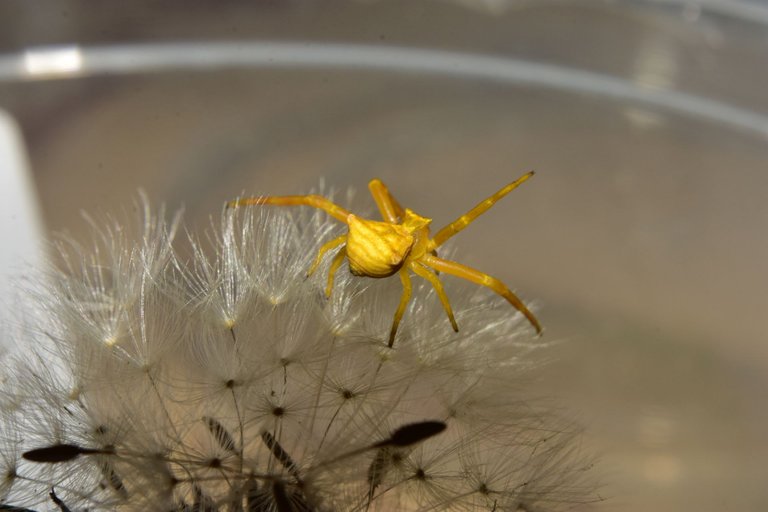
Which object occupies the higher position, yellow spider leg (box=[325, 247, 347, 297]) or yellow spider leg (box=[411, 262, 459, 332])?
yellow spider leg (box=[325, 247, 347, 297])

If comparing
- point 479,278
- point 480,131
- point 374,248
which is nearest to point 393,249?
point 374,248

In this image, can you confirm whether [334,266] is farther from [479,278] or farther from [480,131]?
[480,131]

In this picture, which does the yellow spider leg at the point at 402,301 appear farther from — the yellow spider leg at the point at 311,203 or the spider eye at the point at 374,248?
the yellow spider leg at the point at 311,203

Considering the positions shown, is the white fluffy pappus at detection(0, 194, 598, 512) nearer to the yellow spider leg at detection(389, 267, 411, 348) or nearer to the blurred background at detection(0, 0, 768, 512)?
the yellow spider leg at detection(389, 267, 411, 348)

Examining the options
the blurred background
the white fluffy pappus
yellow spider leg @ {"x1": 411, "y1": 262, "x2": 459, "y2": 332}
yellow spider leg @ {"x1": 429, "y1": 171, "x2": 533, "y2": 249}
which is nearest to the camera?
the white fluffy pappus

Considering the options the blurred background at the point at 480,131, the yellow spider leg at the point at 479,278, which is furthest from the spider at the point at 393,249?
the blurred background at the point at 480,131

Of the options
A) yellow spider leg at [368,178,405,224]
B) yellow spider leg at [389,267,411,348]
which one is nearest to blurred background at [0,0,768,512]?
yellow spider leg at [368,178,405,224]

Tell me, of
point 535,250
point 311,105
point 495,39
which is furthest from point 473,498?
point 495,39

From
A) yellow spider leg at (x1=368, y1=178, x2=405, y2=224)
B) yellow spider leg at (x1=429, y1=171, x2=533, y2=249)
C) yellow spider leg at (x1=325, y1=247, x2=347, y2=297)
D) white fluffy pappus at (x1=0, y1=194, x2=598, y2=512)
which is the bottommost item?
white fluffy pappus at (x1=0, y1=194, x2=598, y2=512)
